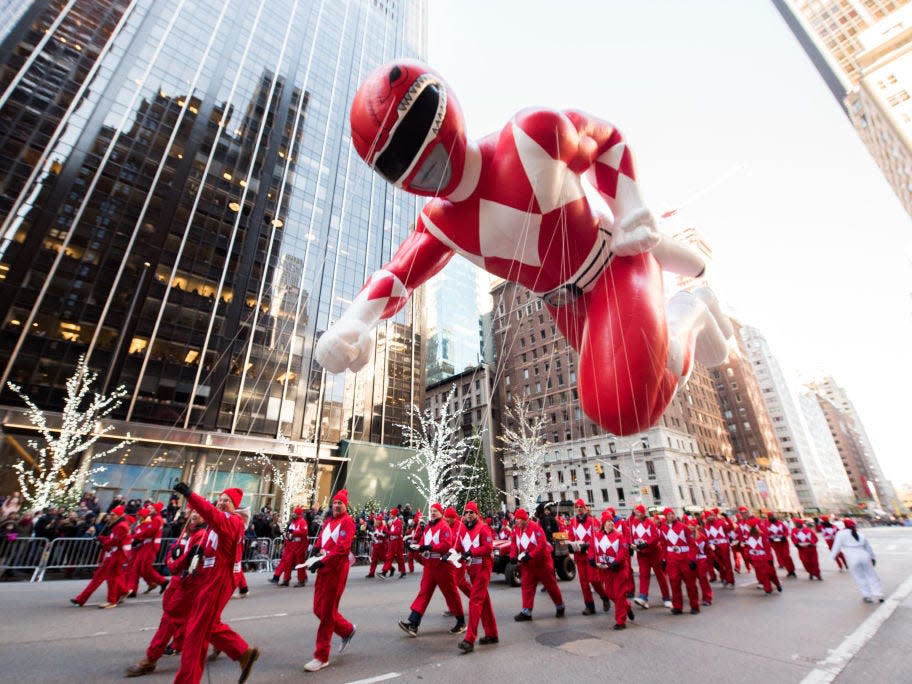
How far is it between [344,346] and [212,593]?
8.34ft

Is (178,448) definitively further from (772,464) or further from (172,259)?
(772,464)

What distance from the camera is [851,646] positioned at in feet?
17.5

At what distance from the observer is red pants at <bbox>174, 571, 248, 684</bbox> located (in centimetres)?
355

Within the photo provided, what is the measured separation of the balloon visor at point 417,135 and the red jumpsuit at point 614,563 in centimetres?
642

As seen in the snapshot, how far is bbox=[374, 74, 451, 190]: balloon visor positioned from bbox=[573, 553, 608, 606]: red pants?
742 centimetres

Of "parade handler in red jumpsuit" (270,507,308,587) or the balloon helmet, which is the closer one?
the balloon helmet

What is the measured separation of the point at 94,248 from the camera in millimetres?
25359

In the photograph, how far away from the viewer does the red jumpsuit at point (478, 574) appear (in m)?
5.46

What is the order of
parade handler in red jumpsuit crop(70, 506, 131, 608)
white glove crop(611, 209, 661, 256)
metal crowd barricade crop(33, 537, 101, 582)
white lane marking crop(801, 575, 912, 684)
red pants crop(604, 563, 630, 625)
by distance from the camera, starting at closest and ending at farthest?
1. white glove crop(611, 209, 661, 256)
2. white lane marking crop(801, 575, 912, 684)
3. red pants crop(604, 563, 630, 625)
4. parade handler in red jumpsuit crop(70, 506, 131, 608)
5. metal crowd barricade crop(33, 537, 101, 582)

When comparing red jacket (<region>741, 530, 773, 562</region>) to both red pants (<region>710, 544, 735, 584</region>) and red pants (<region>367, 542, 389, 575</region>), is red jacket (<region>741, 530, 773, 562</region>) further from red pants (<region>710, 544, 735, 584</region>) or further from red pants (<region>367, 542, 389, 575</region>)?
red pants (<region>367, 542, 389, 575</region>)

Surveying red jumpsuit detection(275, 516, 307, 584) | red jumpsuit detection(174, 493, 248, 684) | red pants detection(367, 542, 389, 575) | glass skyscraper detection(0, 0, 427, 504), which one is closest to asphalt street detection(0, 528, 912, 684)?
red jumpsuit detection(174, 493, 248, 684)

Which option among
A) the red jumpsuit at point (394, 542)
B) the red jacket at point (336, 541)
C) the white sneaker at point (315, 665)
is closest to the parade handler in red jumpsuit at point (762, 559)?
the red jumpsuit at point (394, 542)

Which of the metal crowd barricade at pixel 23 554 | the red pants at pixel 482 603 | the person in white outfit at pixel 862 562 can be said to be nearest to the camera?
the red pants at pixel 482 603

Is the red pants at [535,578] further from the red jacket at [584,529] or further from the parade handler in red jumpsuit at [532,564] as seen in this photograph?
the red jacket at [584,529]
